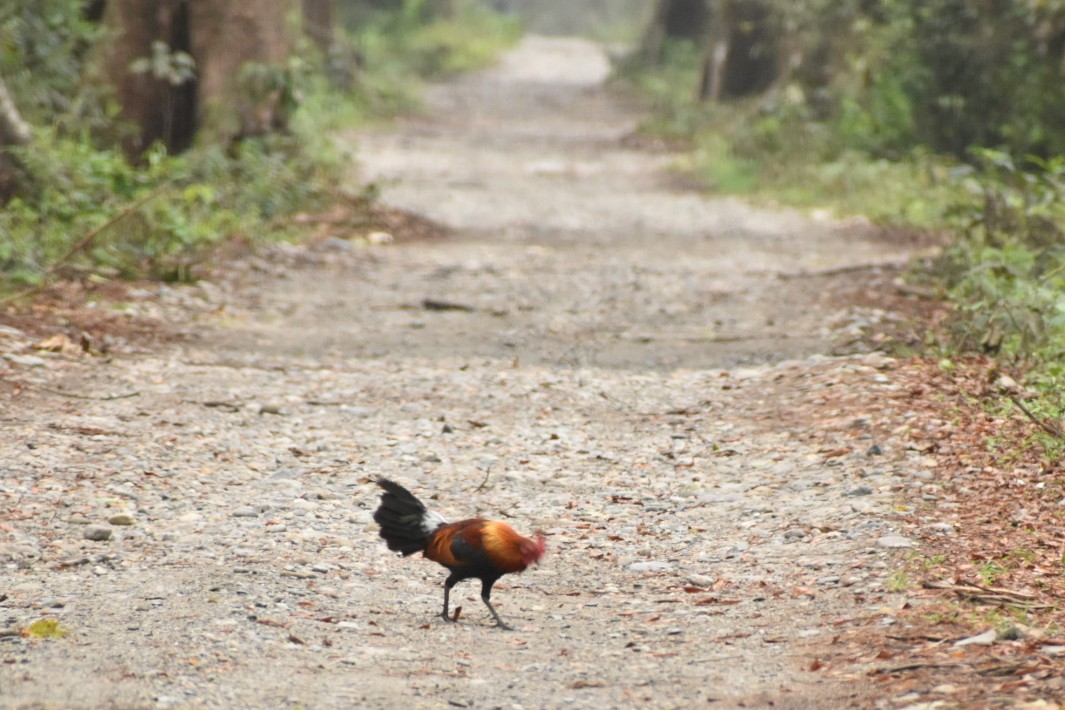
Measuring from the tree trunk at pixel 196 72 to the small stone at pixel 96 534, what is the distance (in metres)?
7.75

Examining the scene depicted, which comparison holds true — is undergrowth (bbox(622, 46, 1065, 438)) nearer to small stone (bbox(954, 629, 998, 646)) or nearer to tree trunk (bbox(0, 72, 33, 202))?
small stone (bbox(954, 629, 998, 646))

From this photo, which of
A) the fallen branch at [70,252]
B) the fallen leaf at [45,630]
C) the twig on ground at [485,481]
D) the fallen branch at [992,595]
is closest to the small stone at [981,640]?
the fallen branch at [992,595]

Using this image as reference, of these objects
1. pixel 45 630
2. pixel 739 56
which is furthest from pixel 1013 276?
pixel 739 56

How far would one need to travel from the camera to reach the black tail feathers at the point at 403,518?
14.7ft

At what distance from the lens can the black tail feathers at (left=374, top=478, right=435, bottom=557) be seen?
449cm

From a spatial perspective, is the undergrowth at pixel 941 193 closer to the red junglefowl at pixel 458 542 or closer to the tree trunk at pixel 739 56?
the tree trunk at pixel 739 56

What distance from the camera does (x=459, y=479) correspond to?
6133 millimetres

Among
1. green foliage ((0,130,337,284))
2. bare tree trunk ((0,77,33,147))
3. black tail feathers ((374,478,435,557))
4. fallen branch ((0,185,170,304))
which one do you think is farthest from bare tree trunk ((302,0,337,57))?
black tail feathers ((374,478,435,557))

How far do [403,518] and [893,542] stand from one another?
192 centimetres

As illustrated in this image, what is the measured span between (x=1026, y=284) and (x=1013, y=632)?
466cm

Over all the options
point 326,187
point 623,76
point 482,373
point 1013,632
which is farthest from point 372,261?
point 623,76

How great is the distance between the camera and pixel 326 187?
13297 millimetres

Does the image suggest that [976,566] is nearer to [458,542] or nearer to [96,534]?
[458,542]

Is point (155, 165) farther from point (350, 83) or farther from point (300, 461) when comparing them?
point (350, 83)
